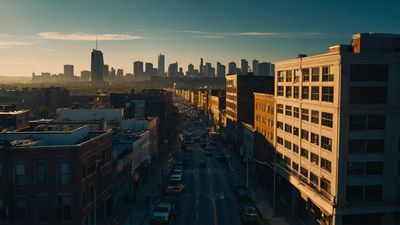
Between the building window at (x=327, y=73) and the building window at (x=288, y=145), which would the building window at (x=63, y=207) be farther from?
the building window at (x=288, y=145)

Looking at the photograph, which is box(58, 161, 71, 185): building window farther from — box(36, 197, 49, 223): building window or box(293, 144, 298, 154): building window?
box(293, 144, 298, 154): building window

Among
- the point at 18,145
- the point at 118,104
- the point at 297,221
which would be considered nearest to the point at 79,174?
the point at 18,145

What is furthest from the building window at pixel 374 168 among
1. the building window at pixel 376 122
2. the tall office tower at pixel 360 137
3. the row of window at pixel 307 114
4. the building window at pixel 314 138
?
the building window at pixel 314 138

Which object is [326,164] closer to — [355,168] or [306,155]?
[355,168]

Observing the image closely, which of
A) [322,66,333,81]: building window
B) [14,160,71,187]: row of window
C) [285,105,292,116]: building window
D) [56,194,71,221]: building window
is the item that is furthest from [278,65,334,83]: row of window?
[56,194,71,221]: building window

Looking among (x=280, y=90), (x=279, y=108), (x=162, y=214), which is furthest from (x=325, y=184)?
(x=280, y=90)

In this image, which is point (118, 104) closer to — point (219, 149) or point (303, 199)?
point (219, 149)
